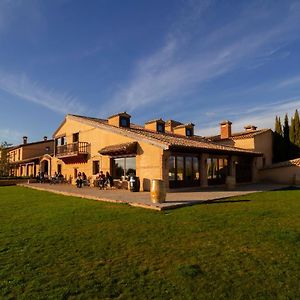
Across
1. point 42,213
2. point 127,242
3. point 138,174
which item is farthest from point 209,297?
point 138,174

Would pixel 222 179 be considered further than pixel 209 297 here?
Yes

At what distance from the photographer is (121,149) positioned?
21.0 m

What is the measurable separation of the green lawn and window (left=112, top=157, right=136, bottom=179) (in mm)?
10831

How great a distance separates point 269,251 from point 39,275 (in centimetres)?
494

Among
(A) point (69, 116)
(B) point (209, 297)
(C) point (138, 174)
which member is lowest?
(B) point (209, 297)

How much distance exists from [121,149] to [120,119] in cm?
590

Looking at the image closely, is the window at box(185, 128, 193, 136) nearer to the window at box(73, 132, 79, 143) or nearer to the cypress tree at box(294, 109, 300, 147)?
the window at box(73, 132, 79, 143)

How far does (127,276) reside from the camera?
541 cm

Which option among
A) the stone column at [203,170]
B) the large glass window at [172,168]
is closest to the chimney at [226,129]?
the stone column at [203,170]

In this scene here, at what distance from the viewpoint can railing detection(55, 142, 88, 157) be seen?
89.1ft

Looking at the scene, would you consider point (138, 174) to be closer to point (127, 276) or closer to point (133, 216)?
point (133, 216)

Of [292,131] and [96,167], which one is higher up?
[292,131]

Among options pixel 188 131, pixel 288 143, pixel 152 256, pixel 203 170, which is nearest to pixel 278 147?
pixel 288 143

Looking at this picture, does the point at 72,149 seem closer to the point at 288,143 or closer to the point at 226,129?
the point at 226,129
